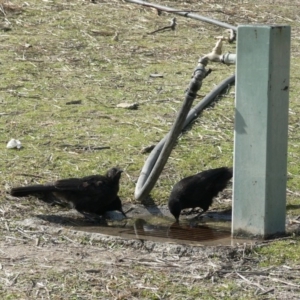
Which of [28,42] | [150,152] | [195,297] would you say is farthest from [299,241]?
Answer: [28,42]

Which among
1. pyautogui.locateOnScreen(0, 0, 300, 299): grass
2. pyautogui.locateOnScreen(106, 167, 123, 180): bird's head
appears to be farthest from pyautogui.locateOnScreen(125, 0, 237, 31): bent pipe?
pyautogui.locateOnScreen(106, 167, 123, 180): bird's head

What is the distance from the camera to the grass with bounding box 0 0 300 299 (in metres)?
6.15

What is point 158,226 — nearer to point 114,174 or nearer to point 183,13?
point 114,174

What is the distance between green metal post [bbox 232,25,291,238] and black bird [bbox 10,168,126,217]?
1434mm

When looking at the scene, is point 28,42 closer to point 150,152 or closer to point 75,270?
point 150,152

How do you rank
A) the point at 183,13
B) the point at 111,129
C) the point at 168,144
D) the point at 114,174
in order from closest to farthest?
the point at 168,144 → the point at 114,174 → the point at 111,129 → the point at 183,13

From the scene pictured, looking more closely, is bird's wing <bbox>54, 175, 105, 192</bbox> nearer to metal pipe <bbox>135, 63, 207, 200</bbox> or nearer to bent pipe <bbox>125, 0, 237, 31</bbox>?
metal pipe <bbox>135, 63, 207, 200</bbox>

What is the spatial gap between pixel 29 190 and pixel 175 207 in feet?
4.37

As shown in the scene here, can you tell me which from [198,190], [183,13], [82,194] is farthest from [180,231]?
[183,13]

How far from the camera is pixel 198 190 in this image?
8.23m

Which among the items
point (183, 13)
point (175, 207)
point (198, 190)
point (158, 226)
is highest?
point (183, 13)

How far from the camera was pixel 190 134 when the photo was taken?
10.4 metres

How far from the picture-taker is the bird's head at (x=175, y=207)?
809 centimetres

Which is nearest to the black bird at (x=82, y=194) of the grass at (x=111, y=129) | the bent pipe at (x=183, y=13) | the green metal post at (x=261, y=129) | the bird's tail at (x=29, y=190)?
the bird's tail at (x=29, y=190)
